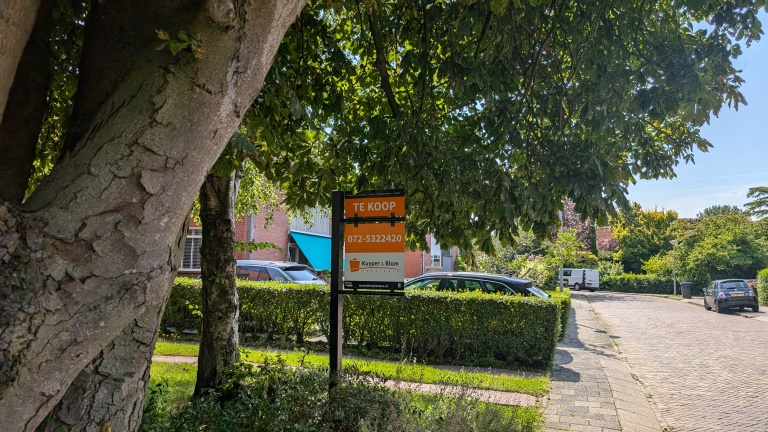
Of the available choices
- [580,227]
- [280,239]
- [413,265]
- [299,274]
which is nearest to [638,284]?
[580,227]

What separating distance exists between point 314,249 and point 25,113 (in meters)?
22.5

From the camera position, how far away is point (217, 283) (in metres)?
5.48

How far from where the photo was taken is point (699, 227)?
43562 mm

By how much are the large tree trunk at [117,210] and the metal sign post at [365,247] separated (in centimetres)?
286

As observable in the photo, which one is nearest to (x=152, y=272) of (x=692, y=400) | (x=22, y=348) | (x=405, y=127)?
(x=22, y=348)

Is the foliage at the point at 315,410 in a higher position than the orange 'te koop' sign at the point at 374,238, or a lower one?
lower

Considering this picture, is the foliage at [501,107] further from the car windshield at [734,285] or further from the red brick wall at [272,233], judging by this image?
the car windshield at [734,285]

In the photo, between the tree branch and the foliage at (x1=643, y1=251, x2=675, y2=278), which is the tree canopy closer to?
the tree branch

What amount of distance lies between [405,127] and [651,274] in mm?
44701

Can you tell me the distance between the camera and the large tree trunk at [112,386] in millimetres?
2158

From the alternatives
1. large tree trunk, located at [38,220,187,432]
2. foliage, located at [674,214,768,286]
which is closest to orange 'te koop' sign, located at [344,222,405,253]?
large tree trunk, located at [38,220,187,432]

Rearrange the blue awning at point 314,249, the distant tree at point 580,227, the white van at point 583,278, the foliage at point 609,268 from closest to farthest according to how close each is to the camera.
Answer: the blue awning at point 314,249 < the distant tree at point 580,227 < the white van at point 583,278 < the foliage at point 609,268

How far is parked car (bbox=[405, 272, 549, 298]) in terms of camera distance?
1164 cm

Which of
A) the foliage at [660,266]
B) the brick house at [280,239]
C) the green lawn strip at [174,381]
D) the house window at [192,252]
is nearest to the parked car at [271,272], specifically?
the brick house at [280,239]
